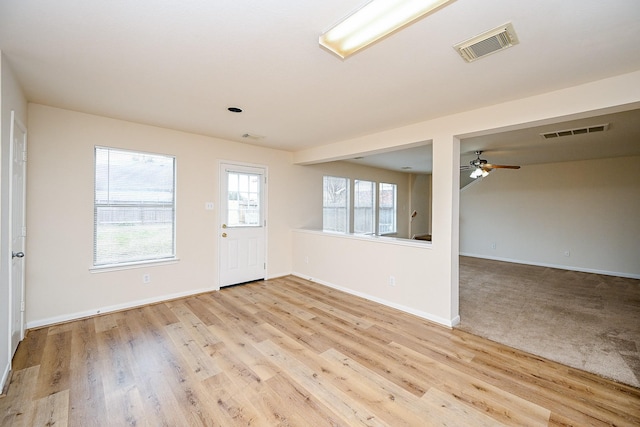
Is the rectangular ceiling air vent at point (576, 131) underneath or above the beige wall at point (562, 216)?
above

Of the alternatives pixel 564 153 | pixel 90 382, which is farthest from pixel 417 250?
pixel 564 153

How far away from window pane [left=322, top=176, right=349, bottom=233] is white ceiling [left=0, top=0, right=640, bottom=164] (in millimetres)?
2986

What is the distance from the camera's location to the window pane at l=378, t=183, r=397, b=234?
7715 mm

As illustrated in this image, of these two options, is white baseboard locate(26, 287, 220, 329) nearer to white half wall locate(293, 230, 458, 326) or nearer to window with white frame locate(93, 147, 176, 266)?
window with white frame locate(93, 147, 176, 266)

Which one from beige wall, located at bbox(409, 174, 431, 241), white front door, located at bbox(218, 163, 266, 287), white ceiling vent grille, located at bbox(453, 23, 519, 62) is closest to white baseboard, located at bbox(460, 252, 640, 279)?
beige wall, located at bbox(409, 174, 431, 241)

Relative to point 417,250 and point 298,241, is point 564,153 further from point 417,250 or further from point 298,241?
point 298,241

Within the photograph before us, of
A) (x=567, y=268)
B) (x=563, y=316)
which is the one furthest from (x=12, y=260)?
(x=567, y=268)

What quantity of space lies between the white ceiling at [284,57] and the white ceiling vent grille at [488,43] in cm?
5

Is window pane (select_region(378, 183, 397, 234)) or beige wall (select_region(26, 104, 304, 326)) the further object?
window pane (select_region(378, 183, 397, 234))

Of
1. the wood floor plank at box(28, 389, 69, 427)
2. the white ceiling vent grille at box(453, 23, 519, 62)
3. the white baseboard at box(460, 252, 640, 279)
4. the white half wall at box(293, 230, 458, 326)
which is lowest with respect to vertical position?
the wood floor plank at box(28, 389, 69, 427)

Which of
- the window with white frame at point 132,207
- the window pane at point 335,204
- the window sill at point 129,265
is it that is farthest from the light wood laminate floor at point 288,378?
the window pane at point 335,204

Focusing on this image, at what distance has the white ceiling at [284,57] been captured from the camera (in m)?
1.49

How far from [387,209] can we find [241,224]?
15.5 feet

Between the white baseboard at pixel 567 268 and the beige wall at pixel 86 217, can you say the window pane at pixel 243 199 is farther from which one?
the white baseboard at pixel 567 268
